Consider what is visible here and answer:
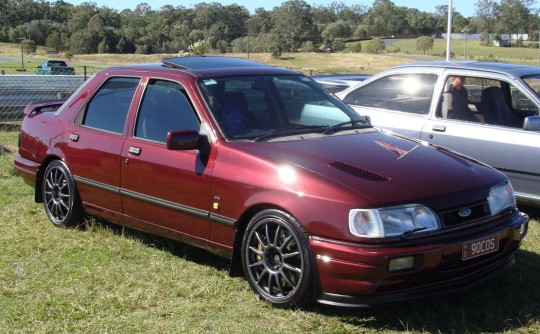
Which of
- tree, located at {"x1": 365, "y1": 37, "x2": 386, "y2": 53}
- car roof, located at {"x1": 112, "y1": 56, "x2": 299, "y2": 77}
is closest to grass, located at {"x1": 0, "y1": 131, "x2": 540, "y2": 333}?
car roof, located at {"x1": 112, "y1": 56, "x2": 299, "y2": 77}

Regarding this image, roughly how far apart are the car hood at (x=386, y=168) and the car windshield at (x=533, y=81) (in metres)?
2.20

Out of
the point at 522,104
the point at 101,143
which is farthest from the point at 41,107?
the point at 522,104

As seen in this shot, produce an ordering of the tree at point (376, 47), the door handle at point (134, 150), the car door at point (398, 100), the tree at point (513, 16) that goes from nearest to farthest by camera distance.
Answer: the door handle at point (134, 150) < the car door at point (398, 100) < the tree at point (376, 47) < the tree at point (513, 16)

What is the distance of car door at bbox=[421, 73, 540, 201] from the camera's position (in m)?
5.98

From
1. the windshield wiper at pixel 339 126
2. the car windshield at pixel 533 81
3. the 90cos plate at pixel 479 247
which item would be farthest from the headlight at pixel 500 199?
the car windshield at pixel 533 81

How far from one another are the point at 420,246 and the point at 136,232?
2.88 metres

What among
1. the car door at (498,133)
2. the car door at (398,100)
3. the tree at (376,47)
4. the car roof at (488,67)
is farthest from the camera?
the tree at (376,47)

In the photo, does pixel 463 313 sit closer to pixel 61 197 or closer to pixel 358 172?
pixel 358 172

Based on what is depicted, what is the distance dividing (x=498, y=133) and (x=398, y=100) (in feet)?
4.03

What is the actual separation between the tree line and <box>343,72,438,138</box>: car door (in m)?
68.8

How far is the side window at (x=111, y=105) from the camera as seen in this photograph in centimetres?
520

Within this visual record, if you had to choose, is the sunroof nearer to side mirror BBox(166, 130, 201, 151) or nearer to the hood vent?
side mirror BBox(166, 130, 201, 151)

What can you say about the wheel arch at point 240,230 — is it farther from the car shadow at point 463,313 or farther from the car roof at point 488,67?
the car roof at point 488,67

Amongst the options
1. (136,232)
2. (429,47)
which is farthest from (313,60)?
(136,232)
